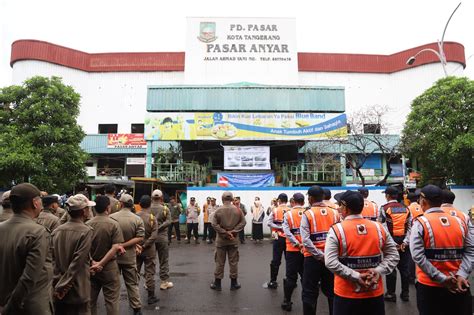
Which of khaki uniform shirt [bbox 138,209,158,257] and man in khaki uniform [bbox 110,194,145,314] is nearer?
man in khaki uniform [bbox 110,194,145,314]

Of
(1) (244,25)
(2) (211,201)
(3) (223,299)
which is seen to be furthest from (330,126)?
(1) (244,25)

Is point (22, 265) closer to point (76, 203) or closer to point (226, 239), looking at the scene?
point (76, 203)

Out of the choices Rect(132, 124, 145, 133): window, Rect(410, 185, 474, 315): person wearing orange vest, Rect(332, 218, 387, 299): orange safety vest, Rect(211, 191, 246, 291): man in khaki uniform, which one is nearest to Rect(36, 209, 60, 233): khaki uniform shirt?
Rect(211, 191, 246, 291): man in khaki uniform

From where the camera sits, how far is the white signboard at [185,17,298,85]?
34.7m

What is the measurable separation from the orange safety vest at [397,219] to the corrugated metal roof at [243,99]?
14311 mm

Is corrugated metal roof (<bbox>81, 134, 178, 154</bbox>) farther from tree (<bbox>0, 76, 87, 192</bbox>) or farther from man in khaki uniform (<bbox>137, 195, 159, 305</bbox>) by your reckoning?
man in khaki uniform (<bbox>137, 195, 159, 305</bbox>)

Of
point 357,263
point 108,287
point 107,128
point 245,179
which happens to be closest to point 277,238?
point 108,287

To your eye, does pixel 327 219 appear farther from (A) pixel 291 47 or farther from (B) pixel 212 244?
(A) pixel 291 47

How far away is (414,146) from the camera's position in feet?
63.3

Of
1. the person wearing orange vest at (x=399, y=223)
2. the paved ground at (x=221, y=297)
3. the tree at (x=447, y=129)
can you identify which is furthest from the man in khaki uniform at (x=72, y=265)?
the tree at (x=447, y=129)

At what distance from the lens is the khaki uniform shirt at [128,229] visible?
5.20m

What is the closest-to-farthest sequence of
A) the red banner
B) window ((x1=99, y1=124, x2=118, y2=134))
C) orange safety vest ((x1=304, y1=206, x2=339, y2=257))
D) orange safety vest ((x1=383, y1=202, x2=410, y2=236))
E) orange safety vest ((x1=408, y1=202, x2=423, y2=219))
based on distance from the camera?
orange safety vest ((x1=304, y1=206, x2=339, y2=257))
orange safety vest ((x1=383, y1=202, x2=410, y2=236))
orange safety vest ((x1=408, y1=202, x2=423, y2=219))
the red banner
window ((x1=99, y1=124, x2=118, y2=134))

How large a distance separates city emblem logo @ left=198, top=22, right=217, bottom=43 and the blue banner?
1975cm

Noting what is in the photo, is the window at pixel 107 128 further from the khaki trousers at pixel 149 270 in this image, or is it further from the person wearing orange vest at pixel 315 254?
the person wearing orange vest at pixel 315 254
